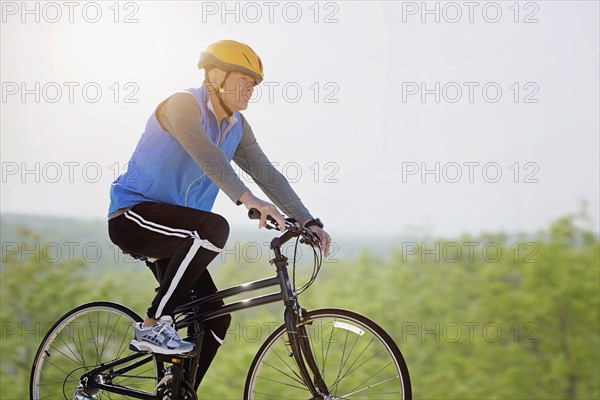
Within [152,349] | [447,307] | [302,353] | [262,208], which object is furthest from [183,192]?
[447,307]

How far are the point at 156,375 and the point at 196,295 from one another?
34 centimetres

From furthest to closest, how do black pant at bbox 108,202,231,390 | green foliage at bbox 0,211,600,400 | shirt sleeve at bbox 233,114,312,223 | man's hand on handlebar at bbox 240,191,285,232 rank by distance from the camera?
green foliage at bbox 0,211,600,400 → shirt sleeve at bbox 233,114,312,223 → black pant at bbox 108,202,231,390 → man's hand on handlebar at bbox 240,191,285,232

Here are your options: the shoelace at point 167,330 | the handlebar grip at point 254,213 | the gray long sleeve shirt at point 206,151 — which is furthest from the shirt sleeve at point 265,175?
the shoelace at point 167,330

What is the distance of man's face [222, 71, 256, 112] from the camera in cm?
272

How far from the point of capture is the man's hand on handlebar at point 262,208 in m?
2.48

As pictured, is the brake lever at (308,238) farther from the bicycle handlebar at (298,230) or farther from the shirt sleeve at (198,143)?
the shirt sleeve at (198,143)

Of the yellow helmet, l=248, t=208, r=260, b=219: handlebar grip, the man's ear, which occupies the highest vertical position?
the yellow helmet

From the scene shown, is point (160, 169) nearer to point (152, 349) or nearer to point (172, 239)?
point (172, 239)

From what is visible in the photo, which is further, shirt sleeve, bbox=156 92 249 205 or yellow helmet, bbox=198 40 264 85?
yellow helmet, bbox=198 40 264 85

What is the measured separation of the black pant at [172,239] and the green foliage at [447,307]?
6.04 ft

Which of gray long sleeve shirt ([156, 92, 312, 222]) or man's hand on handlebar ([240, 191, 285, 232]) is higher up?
gray long sleeve shirt ([156, 92, 312, 222])

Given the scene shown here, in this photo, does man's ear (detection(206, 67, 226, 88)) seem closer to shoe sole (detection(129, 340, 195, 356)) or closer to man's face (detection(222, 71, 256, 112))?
man's face (detection(222, 71, 256, 112))

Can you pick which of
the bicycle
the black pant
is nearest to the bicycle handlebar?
the bicycle

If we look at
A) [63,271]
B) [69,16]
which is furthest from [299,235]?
[69,16]
